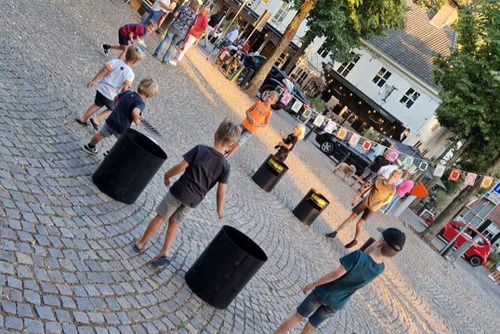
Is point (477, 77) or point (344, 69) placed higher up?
point (477, 77)

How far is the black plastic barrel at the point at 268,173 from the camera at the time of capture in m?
10.9

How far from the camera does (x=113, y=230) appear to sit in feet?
17.5

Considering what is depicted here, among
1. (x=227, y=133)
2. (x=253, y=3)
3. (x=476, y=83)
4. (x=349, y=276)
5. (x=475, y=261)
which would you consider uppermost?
(x=476, y=83)

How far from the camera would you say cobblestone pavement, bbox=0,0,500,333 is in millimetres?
4105

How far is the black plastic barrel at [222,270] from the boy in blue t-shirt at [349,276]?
71 cm

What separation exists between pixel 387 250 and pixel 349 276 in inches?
18.4

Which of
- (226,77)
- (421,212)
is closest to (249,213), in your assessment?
(226,77)

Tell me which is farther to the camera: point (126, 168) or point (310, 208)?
point (310, 208)

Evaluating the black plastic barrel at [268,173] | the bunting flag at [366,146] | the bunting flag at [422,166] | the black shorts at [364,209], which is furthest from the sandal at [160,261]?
the bunting flag at [422,166]

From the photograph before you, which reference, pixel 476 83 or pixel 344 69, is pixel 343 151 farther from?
pixel 344 69

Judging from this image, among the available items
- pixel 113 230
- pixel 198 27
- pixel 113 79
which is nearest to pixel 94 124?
pixel 113 79

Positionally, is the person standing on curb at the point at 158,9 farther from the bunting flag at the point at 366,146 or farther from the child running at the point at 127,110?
the child running at the point at 127,110

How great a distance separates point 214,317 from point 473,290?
15450 mm

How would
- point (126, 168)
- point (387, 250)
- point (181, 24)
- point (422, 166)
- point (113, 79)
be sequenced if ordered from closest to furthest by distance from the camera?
point (387, 250)
point (126, 168)
point (113, 79)
point (181, 24)
point (422, 166)
